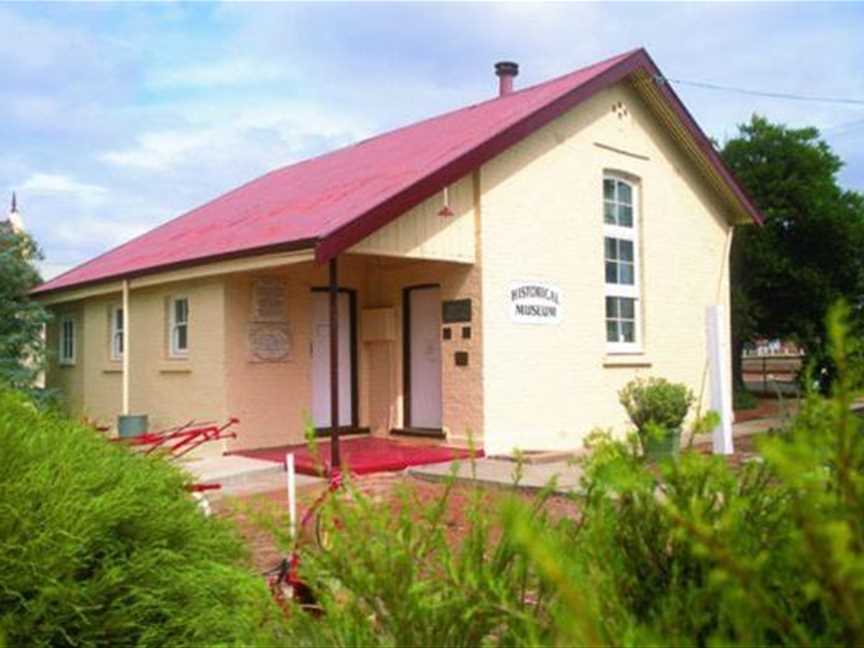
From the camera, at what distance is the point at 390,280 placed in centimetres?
1402

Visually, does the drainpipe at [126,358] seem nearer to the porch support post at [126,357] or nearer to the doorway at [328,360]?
the porch support post at [126,357]

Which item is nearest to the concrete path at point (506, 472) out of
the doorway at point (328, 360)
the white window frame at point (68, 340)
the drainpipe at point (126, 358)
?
the doorway at point (328, 360)

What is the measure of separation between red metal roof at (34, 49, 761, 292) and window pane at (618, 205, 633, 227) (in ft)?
6.23

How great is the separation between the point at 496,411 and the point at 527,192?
3.25 meters

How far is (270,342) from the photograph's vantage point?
13297mm

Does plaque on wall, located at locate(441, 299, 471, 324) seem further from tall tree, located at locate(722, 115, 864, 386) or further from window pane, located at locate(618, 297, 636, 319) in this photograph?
tall tree, located at locate(722, 115, 864, 386)

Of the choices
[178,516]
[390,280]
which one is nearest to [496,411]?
[390,280]

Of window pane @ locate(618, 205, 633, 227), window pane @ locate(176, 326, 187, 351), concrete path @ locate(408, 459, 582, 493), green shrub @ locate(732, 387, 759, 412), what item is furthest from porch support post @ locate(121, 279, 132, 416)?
green shrub @ locate(732, 387, 759, 412)

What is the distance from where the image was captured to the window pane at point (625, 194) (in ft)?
50.6

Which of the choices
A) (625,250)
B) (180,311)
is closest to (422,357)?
(180,311)

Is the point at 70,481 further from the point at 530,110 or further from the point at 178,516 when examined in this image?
the point at 530,110

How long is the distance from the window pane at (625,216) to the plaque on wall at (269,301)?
580 cm

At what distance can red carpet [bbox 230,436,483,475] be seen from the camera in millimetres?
11062

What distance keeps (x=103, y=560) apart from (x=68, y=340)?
1632 centimetres
